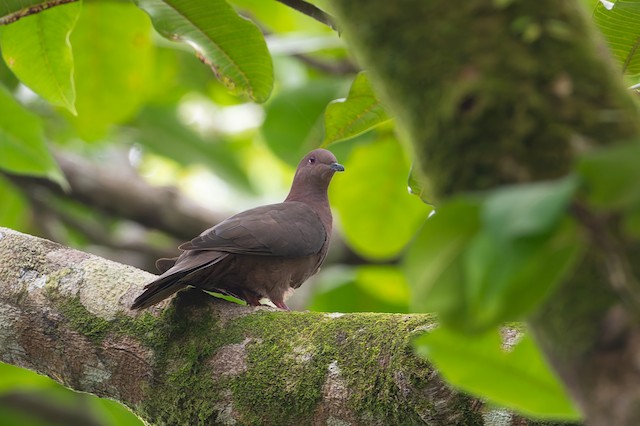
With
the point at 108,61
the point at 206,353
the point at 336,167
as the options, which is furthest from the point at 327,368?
the point at 108,61

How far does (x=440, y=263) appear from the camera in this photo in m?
0.98

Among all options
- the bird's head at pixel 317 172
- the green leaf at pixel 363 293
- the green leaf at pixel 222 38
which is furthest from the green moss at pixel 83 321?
the green leaf at pixel 363 293

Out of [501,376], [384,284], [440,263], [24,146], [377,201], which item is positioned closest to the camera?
[440,263]

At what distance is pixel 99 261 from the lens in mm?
2969

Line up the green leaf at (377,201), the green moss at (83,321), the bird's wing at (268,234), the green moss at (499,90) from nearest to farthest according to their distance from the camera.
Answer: the green moss at (499,90)
the green moss at (83,321)
the bird's wing at (268,234)
the green leaf at (377,201)

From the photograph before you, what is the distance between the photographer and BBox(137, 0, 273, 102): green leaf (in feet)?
9.18

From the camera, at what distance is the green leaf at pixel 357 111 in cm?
273

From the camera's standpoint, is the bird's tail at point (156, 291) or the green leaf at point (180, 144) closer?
the bird's tail at point (156, 291)

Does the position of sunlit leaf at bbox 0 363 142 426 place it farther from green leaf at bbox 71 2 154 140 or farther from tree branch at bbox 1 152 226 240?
green leaf at bbox 71 2 154 140

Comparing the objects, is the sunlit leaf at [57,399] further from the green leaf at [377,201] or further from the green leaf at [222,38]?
the green leaf at [222,38]

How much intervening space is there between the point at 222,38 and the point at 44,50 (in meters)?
0.65

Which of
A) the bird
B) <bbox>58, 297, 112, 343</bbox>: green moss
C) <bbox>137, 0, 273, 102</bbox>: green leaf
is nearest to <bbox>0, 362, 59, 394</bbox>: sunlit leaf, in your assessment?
the bird

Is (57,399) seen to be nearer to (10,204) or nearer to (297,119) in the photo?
(10,204)

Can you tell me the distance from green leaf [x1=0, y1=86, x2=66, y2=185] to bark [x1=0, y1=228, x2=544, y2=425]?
39.4 inches
